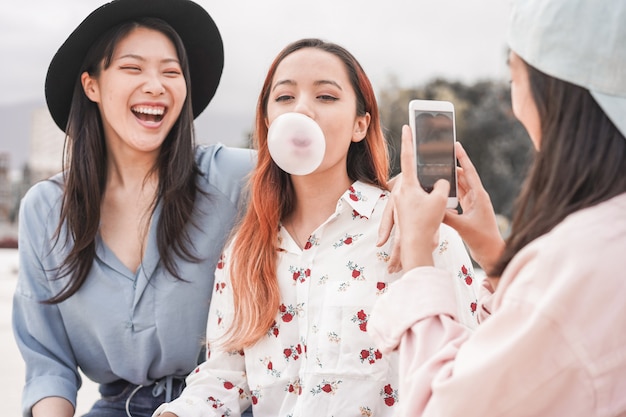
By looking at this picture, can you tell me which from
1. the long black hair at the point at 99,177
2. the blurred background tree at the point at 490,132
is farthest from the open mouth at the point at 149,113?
the blurred background tree at the point at 490,132

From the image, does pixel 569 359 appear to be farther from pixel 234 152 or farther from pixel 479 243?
pixel 234 152

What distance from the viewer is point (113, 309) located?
101 inches

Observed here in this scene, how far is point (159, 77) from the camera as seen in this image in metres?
2.63

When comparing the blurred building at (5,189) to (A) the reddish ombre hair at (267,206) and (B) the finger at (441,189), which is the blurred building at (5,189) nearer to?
(A) the reddish ombre hair at (267,206)

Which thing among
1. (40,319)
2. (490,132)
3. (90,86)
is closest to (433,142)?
(90,86)

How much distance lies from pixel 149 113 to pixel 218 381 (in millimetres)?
970

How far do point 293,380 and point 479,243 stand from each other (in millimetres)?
673

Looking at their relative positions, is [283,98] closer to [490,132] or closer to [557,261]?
[557,261]

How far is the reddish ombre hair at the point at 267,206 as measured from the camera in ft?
7.22

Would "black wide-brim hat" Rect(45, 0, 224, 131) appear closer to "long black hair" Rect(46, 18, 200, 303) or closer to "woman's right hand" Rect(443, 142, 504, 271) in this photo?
"long black hair" Rect(46, 18, 200, 303)

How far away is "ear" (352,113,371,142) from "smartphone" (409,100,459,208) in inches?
18.5

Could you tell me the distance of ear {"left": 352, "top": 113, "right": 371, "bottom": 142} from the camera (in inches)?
90.2

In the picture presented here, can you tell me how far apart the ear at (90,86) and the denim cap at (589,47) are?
6.04 ft

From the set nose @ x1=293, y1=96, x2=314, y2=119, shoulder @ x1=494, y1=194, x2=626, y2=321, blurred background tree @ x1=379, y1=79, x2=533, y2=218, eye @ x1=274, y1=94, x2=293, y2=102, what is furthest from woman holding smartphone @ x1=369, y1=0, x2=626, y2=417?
blurred background tree @ x1=379, y1=79, x2=533, y2=218
